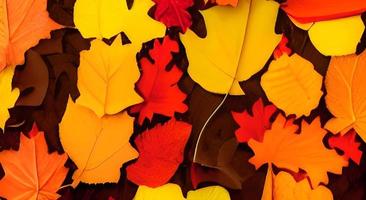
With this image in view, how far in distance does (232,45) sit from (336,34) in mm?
119

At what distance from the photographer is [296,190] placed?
57 centimetres

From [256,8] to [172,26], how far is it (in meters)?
0.10

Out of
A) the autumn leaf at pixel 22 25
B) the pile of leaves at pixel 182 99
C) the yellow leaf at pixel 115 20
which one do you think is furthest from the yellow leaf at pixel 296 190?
the autumn leaf at pixel 22 25

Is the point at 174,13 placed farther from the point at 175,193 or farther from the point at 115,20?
the point at 175,193

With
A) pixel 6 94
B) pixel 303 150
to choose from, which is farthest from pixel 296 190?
pixel 6 94

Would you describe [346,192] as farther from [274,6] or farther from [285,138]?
[274,6]

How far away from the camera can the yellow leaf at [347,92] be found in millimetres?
553

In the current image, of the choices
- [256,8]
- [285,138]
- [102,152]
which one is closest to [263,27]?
[256,8]

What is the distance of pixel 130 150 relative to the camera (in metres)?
0.61

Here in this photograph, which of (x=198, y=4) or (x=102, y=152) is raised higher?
(x=198, y=4)

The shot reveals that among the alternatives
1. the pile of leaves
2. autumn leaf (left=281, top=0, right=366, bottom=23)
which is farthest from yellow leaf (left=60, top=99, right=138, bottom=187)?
autumn leaf (left=281, top=0, right=366, bottom=23)

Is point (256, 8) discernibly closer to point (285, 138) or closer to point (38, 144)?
point (285, 138)

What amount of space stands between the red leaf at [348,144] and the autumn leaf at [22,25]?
1.21 ft

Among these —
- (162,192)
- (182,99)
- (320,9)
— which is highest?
(320,9)
